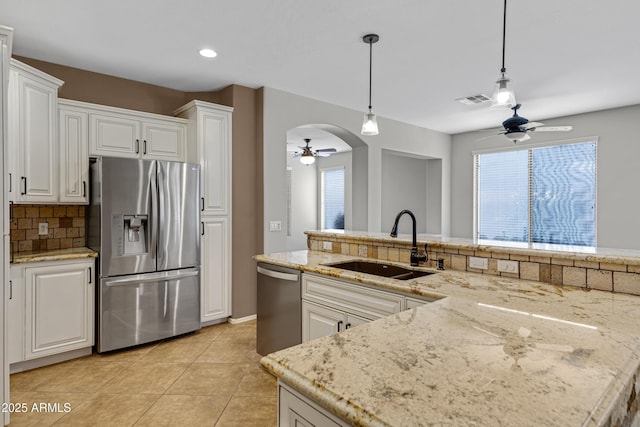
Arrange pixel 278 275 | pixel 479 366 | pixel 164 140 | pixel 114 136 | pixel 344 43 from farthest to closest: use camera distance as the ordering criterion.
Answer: pixel 164 140
pixel 114 136
pixel 344 43
pixel 278 275
pixel 479 366

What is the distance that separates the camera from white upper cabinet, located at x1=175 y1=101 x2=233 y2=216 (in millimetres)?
3682

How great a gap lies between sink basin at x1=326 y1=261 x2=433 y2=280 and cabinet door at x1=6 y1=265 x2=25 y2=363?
7.65 ft

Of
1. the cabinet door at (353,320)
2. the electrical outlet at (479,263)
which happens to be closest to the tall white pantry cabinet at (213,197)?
the cabinet door at (353,320)

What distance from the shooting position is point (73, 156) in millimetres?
3164

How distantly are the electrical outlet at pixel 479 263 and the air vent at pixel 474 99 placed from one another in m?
2.92

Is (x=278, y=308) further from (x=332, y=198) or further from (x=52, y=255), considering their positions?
(x=332, y=198)

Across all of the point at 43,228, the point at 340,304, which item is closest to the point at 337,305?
the point at 340,304

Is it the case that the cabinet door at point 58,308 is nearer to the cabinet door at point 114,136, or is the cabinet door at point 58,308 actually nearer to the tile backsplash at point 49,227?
the tile backsplash at point 49,227

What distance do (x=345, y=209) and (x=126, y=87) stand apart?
5.22 meters

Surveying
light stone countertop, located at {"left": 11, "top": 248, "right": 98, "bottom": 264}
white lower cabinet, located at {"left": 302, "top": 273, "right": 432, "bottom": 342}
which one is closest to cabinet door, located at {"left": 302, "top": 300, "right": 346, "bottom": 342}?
white lower cabinet, located at {"left": 302, "top": 273, "right": 432, "bottom": 342}

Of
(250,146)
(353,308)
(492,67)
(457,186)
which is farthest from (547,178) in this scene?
(353,308)

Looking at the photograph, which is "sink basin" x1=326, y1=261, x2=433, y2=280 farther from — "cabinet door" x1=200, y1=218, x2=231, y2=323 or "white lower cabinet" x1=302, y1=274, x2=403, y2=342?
"cabinet door" x1=200, y1=218, x2=231, y2=323

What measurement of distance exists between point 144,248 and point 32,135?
124 cm

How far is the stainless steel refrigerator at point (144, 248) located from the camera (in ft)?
10.0
